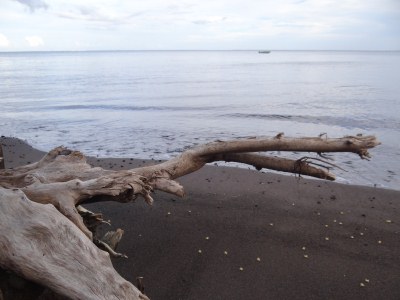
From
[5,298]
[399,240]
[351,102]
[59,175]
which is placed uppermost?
[59,175]

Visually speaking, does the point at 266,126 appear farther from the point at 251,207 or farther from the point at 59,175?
the point at 59,175

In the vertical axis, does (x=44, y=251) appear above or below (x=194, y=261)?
above

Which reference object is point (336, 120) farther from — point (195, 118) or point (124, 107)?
point (124, 107)

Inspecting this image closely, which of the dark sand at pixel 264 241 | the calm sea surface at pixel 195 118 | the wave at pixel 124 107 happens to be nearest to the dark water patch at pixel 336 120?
the calm sea surface at pixel 195 118

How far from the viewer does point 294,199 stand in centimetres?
780

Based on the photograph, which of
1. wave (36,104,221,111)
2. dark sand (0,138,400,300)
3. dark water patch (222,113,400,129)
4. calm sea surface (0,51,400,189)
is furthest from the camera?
wave (36,104,221,111)

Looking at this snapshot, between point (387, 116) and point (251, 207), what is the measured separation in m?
16.1

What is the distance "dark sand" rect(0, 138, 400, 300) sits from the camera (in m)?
4.81

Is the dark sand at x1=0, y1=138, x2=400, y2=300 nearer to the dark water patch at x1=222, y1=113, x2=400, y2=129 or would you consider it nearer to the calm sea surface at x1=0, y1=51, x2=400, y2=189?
the calm sea surface at x1=0, y1=51, x2=400, y2=189

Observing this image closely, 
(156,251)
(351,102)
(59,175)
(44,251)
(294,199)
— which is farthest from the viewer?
(351,102)

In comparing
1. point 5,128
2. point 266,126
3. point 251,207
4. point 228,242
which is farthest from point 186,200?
point 5,128

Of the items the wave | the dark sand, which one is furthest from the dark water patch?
the dark sand

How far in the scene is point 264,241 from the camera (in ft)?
19.5

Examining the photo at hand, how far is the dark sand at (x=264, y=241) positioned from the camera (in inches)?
189
